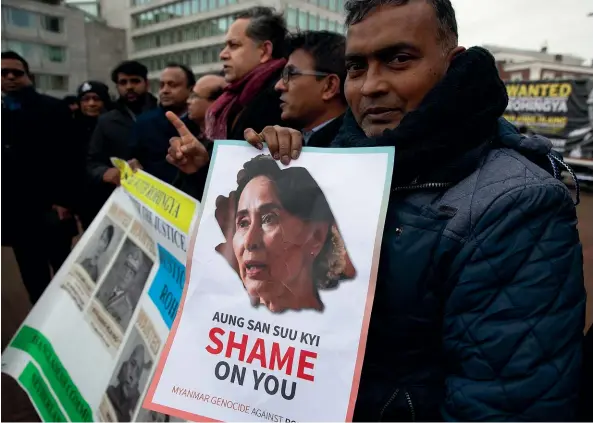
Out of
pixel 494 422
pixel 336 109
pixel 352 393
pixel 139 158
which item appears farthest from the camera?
pixel 139 158

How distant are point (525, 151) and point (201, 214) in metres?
0.77

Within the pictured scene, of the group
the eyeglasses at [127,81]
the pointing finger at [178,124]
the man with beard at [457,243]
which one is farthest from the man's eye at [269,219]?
the eyeglasses at [127,81]

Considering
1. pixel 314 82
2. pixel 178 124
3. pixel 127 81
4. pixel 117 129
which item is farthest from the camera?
pixel 127 81

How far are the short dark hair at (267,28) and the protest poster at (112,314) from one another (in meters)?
0.94

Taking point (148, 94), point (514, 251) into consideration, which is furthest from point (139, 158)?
point (514, 251)

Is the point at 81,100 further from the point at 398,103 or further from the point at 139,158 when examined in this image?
the point at 398,103

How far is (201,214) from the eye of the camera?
117 centimetres

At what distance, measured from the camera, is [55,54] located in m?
42.2

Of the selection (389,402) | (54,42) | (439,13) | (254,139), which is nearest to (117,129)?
(254,139)

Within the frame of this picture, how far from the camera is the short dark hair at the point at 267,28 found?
229 cm

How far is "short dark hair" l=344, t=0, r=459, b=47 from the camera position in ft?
3.02

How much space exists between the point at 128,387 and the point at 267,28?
1760mm

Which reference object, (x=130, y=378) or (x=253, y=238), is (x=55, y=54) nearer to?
(x=130, y=378)

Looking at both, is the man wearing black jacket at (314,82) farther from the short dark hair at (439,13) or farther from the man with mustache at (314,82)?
the short dark hair at (439,13)
